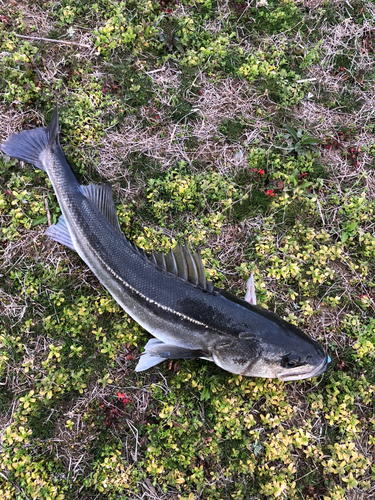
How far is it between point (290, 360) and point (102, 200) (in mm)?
2678

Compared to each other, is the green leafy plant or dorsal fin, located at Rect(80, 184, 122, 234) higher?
dorsal fin, located at Rect(80, 184, 122, 234)

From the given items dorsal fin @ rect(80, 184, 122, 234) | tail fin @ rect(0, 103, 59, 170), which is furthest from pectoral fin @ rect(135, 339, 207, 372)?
tail fin @ rect(0, 103, 59, 170)

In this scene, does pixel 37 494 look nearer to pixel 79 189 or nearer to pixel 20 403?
pixel 20 403

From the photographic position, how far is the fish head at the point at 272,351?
134 inches

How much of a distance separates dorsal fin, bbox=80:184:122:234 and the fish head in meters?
1.78

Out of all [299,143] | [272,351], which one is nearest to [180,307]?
[272,351]

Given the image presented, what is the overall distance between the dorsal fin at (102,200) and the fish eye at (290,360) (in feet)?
7.33

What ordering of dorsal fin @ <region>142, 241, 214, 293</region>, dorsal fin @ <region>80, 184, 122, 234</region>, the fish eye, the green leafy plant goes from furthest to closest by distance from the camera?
the green leafy plant
dorsal fin @ <region>80, 184, 122, 234</region>
dorsal fin @ <region>142, 241, 214, 293</region>
the fish eye

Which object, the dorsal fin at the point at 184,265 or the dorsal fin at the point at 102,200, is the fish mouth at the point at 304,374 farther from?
the dorsal fin at the point at 102,200

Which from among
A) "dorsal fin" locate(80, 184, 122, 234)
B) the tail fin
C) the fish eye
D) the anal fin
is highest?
the tail fin

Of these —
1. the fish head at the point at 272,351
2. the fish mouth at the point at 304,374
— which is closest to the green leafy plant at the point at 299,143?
the fish head at the point at 272,351

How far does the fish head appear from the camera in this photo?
11.1 feet

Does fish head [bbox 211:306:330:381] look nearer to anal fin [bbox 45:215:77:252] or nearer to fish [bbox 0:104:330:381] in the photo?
fish [bbox 0:104:330:381]

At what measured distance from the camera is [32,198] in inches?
170
